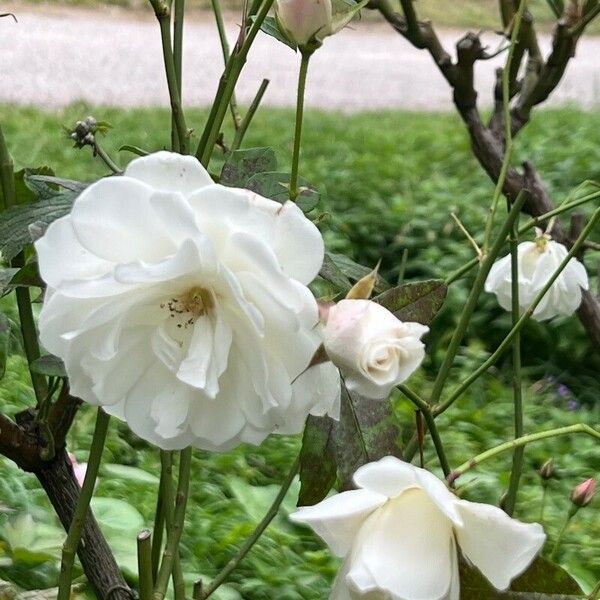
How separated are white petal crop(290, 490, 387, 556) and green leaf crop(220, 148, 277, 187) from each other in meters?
0.19

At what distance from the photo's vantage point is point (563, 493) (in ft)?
7.61

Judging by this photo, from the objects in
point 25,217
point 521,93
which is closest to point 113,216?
point 25,217

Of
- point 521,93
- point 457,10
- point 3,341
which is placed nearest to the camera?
point 3,341

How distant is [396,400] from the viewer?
96.1 inches

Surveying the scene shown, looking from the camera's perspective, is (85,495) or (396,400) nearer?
(85,495)

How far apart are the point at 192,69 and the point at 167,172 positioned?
20.6 feet

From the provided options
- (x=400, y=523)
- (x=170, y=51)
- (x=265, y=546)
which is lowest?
(x=265, y=546)

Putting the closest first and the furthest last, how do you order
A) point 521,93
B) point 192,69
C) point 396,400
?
1. point 521,93
2. point 396,400
3. point 192,69

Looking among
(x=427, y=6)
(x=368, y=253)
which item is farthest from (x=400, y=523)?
(x=427, y=6)

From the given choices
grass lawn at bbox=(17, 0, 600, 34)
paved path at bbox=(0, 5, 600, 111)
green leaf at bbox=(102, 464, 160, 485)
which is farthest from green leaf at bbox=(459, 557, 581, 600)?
grass lawn at bbox=(17, 0, 600, 34)

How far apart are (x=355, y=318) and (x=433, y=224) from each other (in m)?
3.24

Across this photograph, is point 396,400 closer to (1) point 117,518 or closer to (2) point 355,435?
(1) point 117,518

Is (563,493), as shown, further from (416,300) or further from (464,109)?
(416,300)

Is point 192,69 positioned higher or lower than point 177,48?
lower
